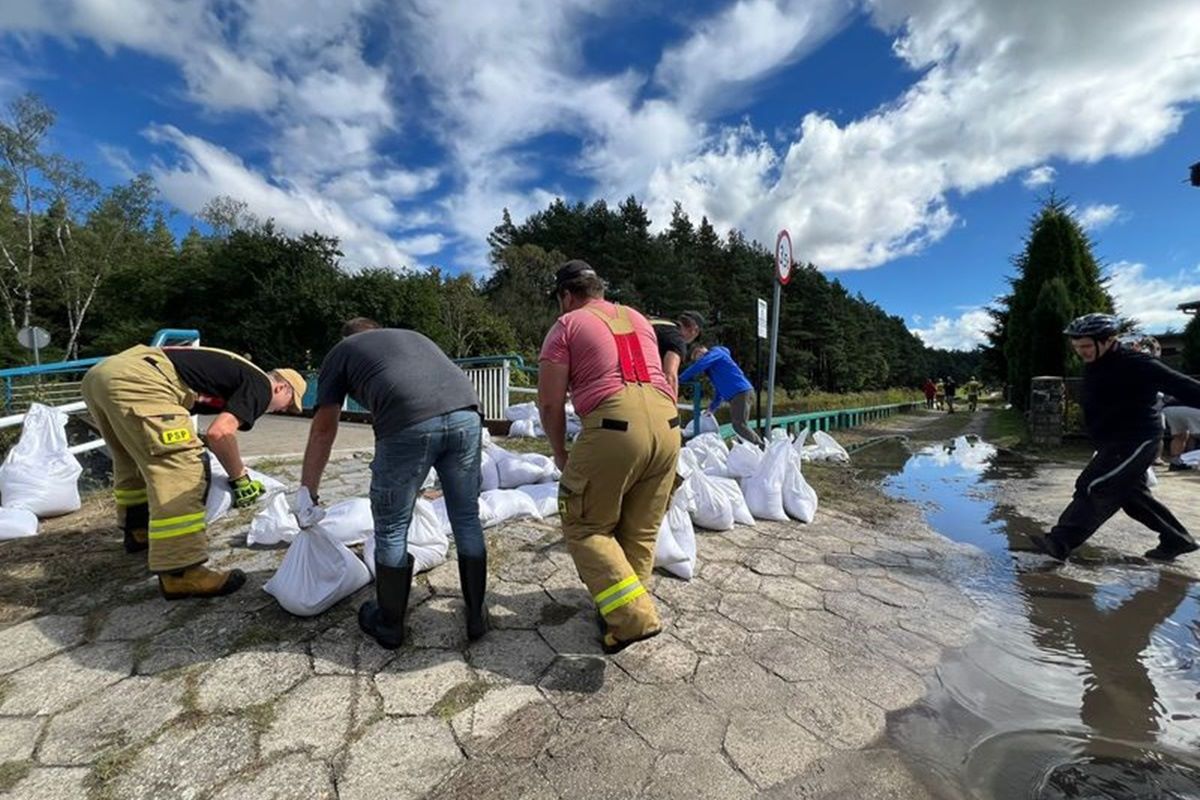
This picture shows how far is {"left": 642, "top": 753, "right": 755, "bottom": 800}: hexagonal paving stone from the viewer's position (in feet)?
4.91

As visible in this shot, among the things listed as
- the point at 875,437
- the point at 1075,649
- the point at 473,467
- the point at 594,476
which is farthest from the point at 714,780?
the point at 875,437

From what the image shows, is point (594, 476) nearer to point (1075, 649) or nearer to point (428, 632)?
point (428, 632)

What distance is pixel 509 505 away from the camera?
144 inches

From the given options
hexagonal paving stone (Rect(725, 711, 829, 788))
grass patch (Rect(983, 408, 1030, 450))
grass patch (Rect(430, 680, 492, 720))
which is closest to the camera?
hexagonal paving stone (Rect(725, 711, 829, 788))

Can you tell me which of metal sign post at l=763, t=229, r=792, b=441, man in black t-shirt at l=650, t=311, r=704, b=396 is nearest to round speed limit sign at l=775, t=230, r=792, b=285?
metal sign post at l=763, t=229, r=792, b=441

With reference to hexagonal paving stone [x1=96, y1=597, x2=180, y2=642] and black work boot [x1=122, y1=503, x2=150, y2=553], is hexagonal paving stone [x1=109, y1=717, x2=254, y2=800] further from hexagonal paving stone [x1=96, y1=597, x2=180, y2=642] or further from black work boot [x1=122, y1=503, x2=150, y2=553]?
black work boot [x1=122, y1=503, x2=150, y2=553]

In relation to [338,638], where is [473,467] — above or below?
above

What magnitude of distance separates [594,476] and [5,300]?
1211 inches

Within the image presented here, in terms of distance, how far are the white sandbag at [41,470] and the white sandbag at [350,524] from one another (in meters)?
2.18

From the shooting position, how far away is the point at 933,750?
1688mm

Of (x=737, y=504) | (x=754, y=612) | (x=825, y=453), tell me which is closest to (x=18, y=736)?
(x=754, y=612)

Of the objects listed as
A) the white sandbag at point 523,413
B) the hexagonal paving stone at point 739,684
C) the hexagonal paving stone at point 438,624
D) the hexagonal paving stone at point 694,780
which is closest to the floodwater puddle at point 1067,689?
the hexagonal paving stone at point 739,684

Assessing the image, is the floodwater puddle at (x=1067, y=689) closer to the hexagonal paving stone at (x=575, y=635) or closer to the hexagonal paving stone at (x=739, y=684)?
the hexagonal paving stone at (x=739, y=684)

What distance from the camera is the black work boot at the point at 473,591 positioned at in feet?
7.36
